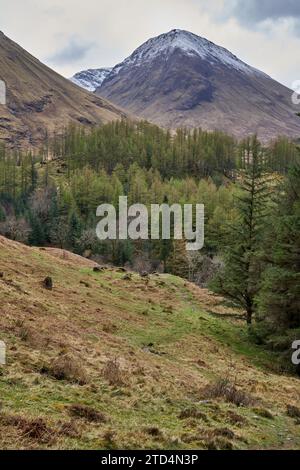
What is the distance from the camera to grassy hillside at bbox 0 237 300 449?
11.0 meters

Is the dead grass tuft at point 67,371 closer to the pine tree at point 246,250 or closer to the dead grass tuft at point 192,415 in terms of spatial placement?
the dead grass tuft at point 192,415

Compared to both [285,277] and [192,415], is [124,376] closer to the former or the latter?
[192,415]

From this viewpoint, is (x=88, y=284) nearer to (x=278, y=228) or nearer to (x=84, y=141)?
(x=278, y=228)

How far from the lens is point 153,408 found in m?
13.7

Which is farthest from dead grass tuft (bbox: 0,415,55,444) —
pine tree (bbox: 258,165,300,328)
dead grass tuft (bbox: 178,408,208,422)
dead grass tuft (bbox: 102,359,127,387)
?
pine tree (bbox: 258,165,300,328)

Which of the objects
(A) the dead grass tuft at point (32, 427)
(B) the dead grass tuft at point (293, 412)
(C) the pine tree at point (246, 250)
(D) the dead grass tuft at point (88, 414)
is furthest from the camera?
(C) the pine tree at point (246, 250)

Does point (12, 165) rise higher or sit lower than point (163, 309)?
higher

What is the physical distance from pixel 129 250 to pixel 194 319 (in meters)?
57.8

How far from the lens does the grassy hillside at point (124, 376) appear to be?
36.2ft

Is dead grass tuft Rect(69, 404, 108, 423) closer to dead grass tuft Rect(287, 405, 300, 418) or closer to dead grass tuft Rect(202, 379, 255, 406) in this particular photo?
dead grass tuft Rect(202, 379, 255, 406)

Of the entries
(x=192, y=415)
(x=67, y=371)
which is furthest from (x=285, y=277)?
(x=67, y=371)

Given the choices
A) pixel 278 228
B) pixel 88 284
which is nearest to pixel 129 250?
pixel 88 284

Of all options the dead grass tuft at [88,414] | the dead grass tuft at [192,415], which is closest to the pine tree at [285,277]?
the dead grass tuft at [192,415]
